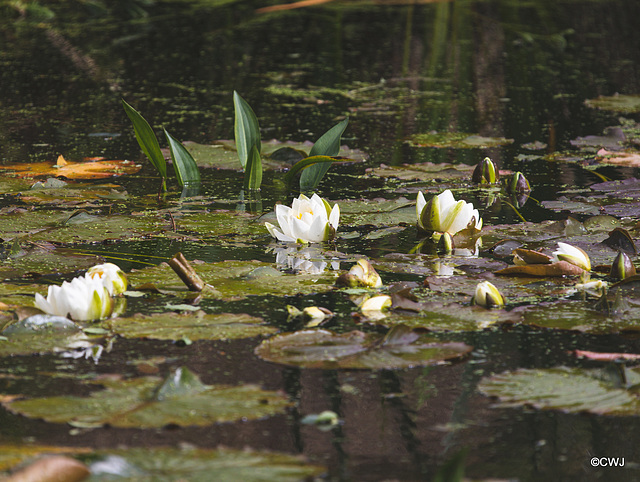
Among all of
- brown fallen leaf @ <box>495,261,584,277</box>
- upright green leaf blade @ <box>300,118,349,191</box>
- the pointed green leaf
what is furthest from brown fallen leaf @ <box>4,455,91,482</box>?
upright green leaf blade @ <box>300,118,349,191</box>

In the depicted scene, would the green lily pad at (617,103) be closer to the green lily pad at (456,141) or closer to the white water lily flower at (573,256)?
the green lily pad at (456,141)

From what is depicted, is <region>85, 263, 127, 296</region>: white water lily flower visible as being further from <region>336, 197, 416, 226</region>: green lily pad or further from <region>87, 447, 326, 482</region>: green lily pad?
<region>336, 197, 416, 226</region>: green lily pad

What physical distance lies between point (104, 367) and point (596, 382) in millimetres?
687

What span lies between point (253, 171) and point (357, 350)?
1.18 meters

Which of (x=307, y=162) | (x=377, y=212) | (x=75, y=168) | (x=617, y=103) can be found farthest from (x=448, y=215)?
(x=617, y=103)

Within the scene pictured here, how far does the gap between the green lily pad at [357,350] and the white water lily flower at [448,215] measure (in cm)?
59

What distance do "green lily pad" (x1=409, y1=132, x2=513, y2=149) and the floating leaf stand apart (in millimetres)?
1738

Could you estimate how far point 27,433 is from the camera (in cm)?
95

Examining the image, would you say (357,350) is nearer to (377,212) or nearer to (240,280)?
(240,280)

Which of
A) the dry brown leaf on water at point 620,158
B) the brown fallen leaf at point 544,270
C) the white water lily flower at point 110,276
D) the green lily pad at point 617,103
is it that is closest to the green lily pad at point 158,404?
the white water lily flower at point 110,276

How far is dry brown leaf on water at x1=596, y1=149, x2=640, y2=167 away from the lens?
2.52 metres

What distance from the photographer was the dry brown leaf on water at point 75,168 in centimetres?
243

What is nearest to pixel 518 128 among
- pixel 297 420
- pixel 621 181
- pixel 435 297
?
pixel 621 181

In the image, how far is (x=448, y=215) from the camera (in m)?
1.79
